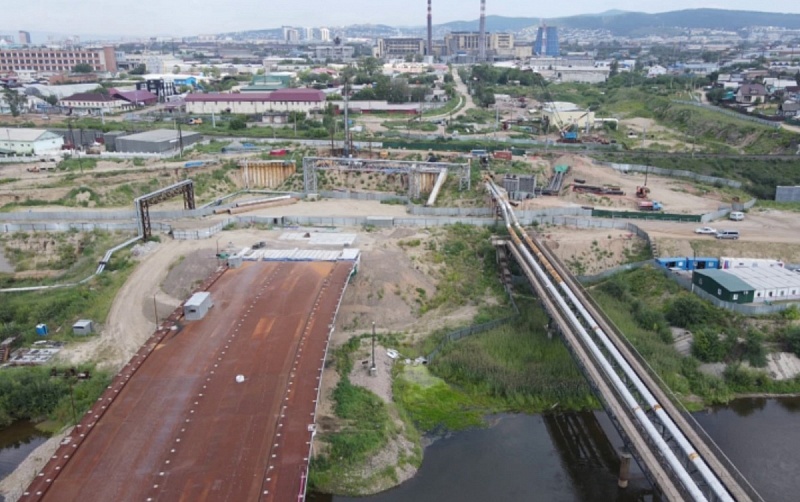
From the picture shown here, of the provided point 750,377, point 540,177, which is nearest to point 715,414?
point 750,377

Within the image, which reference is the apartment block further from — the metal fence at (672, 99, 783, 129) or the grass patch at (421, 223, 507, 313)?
the grass patch at (421, 223, 507, 313)

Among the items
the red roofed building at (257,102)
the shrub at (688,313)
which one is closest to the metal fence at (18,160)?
the red roofed building at (257,102)

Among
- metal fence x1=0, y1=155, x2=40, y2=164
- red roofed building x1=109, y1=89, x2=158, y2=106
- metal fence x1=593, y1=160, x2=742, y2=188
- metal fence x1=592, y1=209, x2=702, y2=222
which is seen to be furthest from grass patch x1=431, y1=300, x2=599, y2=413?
red roofed building x1=109, y1=89, x2=158, y2=106

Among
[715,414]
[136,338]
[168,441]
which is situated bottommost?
[715,414]

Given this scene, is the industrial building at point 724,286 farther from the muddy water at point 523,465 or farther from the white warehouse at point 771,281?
the muddy water at point 523,465

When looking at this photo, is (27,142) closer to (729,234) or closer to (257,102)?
(257,102)

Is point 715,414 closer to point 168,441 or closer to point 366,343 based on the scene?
point 366,343
